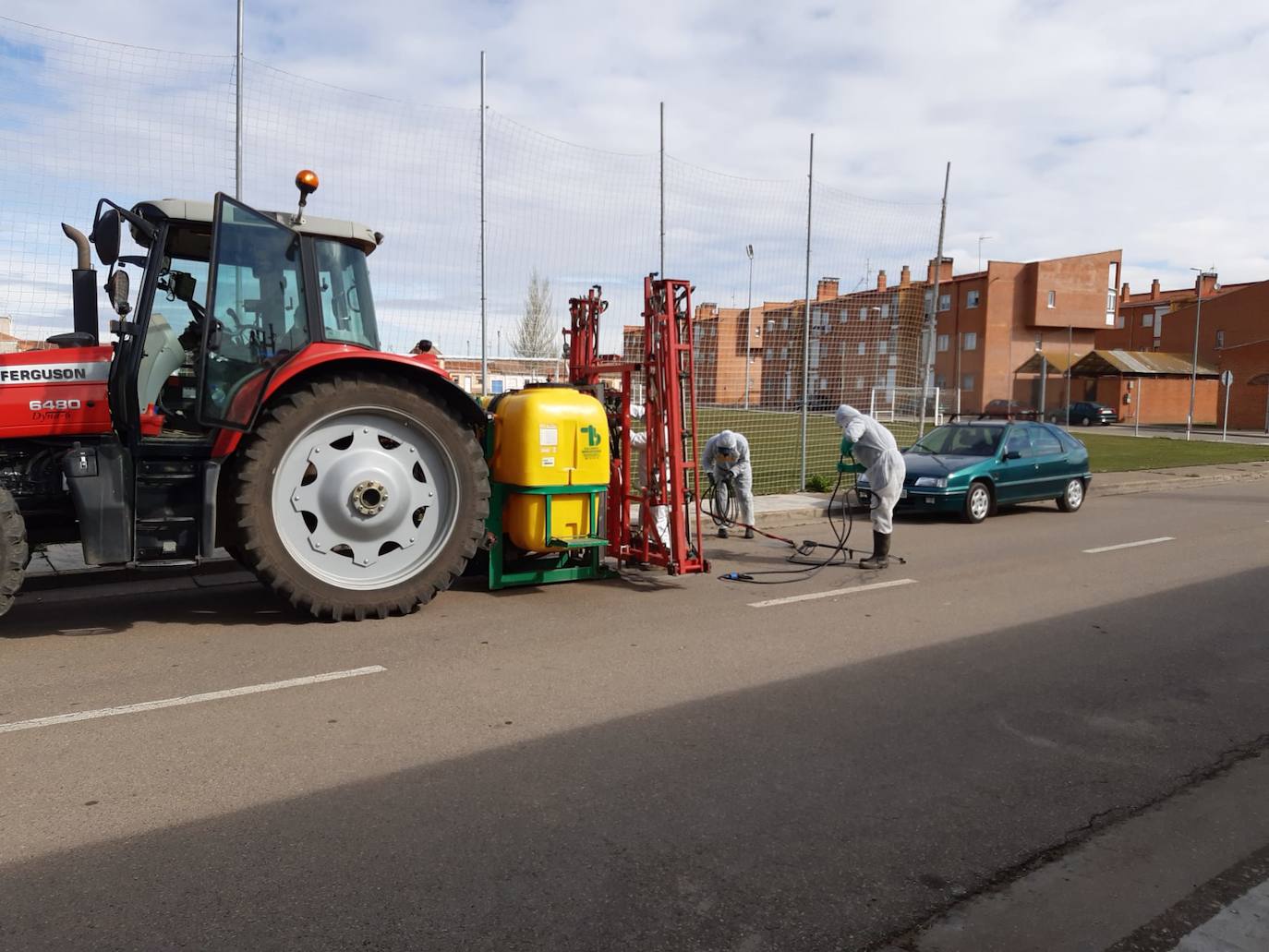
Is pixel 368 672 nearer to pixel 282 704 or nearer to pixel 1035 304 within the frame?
pixel 282 704

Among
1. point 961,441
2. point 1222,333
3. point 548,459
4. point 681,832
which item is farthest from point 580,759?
point 1222,333

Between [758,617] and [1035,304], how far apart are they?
191ft

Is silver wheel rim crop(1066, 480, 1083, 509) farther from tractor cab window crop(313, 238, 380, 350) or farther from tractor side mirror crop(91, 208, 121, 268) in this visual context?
tractor side mirror crop(91, 208, 121, 268)

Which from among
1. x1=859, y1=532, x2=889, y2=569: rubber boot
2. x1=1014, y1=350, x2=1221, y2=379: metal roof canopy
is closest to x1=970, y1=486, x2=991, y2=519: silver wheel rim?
x1=859, y1=532, x2=889, y2=569: rubber boot

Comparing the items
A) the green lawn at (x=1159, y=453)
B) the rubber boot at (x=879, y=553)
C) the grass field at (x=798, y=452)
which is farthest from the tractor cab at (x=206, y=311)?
the green lawn at (x=1159, y=453)

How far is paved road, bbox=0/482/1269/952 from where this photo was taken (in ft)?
9.73

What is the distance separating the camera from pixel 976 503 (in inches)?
504

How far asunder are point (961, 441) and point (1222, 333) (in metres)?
56.5

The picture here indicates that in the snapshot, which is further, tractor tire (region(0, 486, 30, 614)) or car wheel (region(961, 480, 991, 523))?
car wheel (region(961, 480, 991, 523))

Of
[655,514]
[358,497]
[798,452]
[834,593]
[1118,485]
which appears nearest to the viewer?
[358,497]

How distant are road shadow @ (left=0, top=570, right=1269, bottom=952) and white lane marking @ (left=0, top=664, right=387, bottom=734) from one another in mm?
1333

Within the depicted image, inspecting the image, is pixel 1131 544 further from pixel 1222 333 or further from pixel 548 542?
pixel 1222 333

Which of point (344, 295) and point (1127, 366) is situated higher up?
point (1127, 366)

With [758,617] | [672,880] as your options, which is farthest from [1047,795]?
[758,617]
